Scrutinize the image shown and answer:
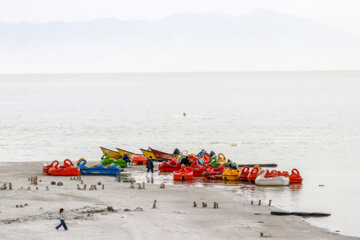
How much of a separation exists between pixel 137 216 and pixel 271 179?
12.9 m

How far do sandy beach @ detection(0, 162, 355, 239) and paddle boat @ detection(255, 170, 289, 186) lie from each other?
386 cm

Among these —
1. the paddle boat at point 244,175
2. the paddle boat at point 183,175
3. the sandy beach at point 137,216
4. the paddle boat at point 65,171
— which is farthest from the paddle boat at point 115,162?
the sandy beach at point 137,216

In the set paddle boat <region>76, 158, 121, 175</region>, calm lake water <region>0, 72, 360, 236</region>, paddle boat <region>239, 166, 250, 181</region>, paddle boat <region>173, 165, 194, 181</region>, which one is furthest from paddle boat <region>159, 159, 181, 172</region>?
calm lake water <region>0, 72, 360, 236</region>

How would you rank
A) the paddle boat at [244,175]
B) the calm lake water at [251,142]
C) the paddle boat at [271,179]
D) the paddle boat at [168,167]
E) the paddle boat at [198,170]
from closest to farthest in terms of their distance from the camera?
the calm lake water at [251,142], the paddle boat at [271,179], the paddle boat at [244,175], the paddle boat at [198,170], the paddle boat at [168,167]

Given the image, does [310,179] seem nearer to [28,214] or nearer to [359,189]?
[359,189]

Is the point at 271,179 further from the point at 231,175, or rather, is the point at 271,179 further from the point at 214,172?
the point at 214,172

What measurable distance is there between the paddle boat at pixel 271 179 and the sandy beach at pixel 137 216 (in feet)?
12.7

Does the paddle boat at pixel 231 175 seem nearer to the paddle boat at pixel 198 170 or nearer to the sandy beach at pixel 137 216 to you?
the paddle boat at pixel 198 170

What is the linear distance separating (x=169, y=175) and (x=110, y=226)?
17.3 meters

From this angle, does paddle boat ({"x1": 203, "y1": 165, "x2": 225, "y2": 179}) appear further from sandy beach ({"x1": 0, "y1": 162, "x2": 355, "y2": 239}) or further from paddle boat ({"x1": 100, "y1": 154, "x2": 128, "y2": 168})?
paddle boat ({"x1": 100, "y1": 154, "x2": 128, "y2": 168})

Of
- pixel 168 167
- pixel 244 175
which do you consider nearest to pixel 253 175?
pixel 244 175

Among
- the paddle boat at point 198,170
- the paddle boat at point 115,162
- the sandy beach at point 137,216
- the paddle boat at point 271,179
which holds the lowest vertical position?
the sandy beach at point 137,216

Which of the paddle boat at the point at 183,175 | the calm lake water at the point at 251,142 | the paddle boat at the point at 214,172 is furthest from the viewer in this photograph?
the paddle boat at the point at 214,172

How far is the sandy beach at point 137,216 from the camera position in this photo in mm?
23078
